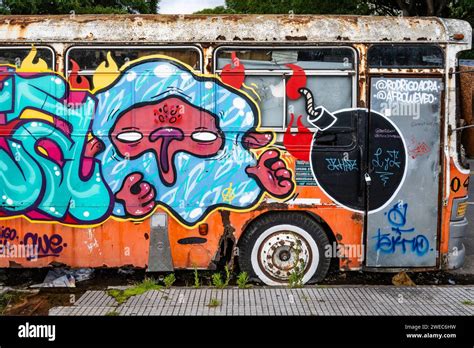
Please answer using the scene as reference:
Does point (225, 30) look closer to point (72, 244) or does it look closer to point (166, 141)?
point (166, 141)

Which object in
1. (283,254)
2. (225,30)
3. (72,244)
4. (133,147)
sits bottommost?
(283,254)

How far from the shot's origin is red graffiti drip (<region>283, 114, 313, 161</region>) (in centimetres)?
654

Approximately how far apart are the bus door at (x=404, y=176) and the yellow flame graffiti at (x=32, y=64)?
13.2 feet

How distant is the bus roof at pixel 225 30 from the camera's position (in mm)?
6504

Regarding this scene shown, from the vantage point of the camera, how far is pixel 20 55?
6.55 meters

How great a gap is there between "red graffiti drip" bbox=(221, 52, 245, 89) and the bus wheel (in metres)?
1.67

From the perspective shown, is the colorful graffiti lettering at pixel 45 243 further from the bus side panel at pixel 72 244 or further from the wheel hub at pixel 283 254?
the wheel hub at pixel 283 254

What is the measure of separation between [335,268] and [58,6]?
50.8ft

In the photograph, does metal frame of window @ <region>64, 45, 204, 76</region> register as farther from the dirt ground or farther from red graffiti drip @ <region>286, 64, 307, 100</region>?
the dirt ground

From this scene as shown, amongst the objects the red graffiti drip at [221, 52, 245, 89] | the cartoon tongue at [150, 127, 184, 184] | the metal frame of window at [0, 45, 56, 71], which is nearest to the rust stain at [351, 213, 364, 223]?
the red graffiti drip at [221, 52, 245, 89]

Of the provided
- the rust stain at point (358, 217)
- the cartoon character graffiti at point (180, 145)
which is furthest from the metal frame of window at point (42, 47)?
the rust stain at point (358, 217)

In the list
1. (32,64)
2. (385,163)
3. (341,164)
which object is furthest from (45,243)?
(385,163)

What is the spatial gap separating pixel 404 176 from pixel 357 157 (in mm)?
634

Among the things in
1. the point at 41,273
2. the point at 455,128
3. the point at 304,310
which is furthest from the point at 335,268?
the point at 41,273
